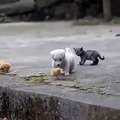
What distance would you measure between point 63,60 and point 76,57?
152cm

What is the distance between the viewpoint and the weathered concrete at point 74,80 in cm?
347

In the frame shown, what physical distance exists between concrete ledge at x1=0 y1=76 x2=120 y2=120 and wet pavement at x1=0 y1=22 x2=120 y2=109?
0.03 meters

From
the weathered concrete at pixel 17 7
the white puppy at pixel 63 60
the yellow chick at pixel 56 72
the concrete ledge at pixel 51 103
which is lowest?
the concrete ledge at pixel 51 103

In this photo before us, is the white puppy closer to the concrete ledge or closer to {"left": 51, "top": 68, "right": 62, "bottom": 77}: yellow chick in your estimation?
{"left": 51, "top": 68, "right": 62, "bottom": 77}: yellow chick

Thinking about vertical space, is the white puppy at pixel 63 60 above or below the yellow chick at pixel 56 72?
above

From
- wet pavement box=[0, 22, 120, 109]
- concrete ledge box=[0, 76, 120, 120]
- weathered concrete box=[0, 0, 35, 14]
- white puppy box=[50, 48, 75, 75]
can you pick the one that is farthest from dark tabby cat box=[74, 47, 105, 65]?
weathered concrete box=[0, 0, 35, 14]

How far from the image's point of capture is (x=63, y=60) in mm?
4547

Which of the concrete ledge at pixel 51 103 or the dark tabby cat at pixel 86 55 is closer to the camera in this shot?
the concrete ledge at pixel 51 103

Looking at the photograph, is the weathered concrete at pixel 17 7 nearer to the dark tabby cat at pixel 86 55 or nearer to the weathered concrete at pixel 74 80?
the weathered concrete at pixel 74 80

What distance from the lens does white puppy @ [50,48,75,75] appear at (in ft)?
14.7

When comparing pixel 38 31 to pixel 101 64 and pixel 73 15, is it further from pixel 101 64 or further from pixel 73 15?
pixel 101 64

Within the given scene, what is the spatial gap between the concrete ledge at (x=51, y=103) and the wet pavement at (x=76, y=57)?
0.09ft

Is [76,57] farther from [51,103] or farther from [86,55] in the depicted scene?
[51,103]

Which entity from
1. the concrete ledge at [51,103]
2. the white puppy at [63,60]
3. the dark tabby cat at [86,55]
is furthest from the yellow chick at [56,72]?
the dark tabby cat at [86,55]
